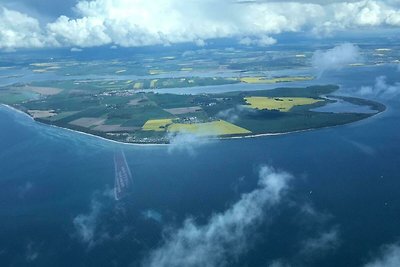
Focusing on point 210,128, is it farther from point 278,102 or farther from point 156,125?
point 278,102

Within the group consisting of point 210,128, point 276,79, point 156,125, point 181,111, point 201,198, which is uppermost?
point 201,198

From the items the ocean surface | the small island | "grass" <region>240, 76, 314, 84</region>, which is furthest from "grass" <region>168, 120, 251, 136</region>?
"grass" <region>240, 76, 314, 84</region>

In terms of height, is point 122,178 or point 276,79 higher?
point 122,178

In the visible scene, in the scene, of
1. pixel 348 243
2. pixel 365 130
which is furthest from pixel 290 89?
pixel 348 243

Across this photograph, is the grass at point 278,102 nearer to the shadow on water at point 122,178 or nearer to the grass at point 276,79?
the grass at point 276,79

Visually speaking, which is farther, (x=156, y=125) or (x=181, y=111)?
(x=181, y=111)

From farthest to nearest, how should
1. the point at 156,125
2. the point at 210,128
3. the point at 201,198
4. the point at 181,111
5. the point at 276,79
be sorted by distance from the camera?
1. the point at 276,79
2. the point at 181,111
3. the point at 156,125
4. the point at 210,128
5. the point at 201,198

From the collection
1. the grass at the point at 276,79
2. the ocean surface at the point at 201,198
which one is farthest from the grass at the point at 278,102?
the grass at the point at 276,79

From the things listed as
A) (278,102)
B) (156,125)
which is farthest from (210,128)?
(278,102)
